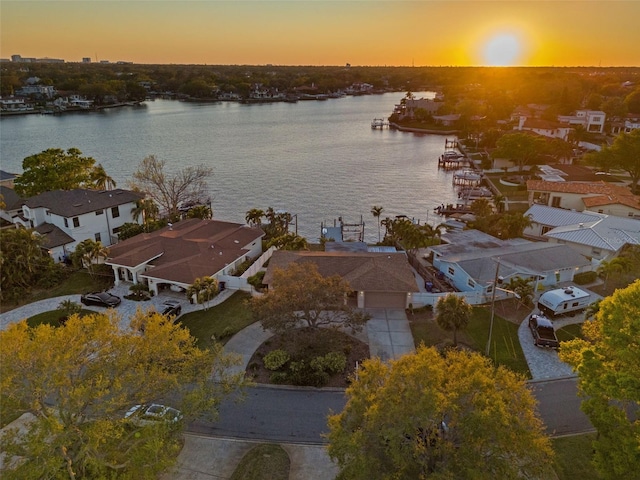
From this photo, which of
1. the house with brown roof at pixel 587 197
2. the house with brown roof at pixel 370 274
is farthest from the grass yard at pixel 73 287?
the house with brown roof at pixel 587 197

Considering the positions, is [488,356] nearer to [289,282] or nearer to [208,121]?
[289,282]

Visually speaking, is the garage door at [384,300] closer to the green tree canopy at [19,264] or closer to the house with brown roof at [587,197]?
the green tree canopy at [19,264]

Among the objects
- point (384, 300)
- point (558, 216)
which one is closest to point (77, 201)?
point (384, 300)

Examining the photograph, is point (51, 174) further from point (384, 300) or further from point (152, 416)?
point (152, 416)

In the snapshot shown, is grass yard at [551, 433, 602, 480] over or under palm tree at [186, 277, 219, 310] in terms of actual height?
under

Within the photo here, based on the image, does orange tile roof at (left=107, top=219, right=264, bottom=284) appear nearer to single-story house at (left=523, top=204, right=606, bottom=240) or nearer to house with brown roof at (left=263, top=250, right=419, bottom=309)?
house with brown roof at (left=263, top=250, right=419, bottom=309)

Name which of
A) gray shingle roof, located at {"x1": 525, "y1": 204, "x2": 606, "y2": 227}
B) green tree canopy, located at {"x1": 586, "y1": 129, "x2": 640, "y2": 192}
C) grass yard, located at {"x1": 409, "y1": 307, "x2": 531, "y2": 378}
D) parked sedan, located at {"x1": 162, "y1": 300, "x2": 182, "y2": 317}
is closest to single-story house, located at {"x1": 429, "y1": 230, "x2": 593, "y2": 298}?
grass yard, located at {"x1": 409, "y1": 307, "x2": 531, "y2": 378}
